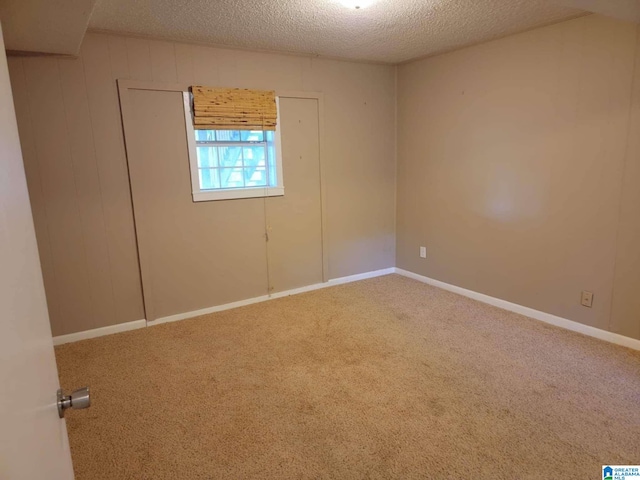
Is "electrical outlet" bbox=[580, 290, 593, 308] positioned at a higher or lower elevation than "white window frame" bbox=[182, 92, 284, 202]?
lower

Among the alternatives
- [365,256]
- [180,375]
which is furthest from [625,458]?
[365,256]

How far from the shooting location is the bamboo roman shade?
11.2ft

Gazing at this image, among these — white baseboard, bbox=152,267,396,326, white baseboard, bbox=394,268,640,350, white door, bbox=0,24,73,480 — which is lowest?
white baseboard, bbox=394,268,640,350

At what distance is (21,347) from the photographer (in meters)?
0.63

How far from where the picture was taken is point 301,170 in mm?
4047

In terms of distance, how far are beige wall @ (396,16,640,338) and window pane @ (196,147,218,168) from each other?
2.16 meters

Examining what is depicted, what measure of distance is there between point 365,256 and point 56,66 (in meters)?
3.40

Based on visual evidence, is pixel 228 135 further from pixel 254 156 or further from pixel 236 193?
pixel 236 193

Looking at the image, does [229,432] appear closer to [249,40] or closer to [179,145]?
[179,145]

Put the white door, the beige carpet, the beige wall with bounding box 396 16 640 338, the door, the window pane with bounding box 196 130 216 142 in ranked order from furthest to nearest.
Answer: the door
the window pane with bounding box 196 130 216 142
the beige wall with bounding box 396 16 640 338
the beige carpet
the white door

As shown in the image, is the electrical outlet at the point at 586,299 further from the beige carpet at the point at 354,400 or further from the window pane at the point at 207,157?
the window pane at the point at 207,157

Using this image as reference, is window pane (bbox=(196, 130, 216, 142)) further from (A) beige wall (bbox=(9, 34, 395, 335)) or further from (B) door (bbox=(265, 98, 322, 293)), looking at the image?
(B) door (bbox=(265, 98, 322, 293))

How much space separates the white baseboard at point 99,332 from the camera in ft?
10.5

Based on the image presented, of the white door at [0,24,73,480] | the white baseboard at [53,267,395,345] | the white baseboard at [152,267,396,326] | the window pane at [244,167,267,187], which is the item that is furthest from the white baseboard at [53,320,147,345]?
the white door at [0,24,73,480]
